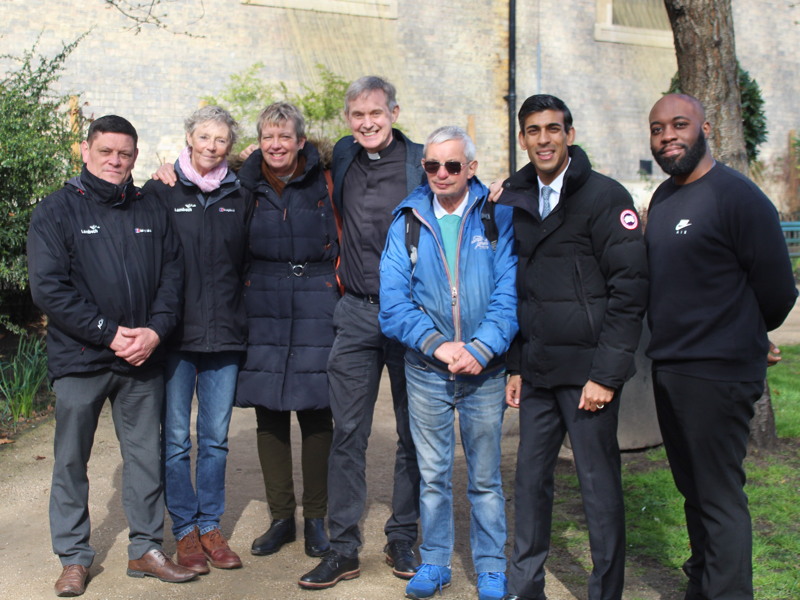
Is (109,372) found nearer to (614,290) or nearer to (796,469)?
(614,290)

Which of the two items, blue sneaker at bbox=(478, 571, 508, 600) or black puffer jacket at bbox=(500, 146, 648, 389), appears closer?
black puffer jacket at bbox=(500, 146, 648, 389)

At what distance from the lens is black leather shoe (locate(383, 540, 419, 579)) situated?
4348mm

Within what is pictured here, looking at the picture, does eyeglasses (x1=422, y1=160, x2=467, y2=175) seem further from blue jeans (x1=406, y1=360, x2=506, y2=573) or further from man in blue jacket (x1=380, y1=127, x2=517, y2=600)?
blue jeans (x1=406, y1=360, x2=506, y2=573)

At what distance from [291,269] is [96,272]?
0.96 m

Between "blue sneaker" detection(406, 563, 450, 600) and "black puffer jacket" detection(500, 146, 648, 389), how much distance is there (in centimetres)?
104

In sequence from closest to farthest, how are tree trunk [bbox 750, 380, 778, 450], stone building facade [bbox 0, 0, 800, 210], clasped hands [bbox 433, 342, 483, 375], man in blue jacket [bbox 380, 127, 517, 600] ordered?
1. clasped hands [bbox 433, 342, 483, 375]
2. man in blue jacket [bbox 380, 127, 517, 600]
3. tree trunk [bbox 750, 380, 778, 450]
4. stone building facade [bbox 0, 0, 800, 210]

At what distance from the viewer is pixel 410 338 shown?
156 inches

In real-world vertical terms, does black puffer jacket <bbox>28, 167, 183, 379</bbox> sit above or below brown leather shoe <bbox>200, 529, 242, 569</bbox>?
above

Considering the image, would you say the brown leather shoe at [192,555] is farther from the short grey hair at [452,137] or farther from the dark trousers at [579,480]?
the short grey hair at [452,137]

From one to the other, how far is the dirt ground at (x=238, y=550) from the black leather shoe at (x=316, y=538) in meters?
0.06

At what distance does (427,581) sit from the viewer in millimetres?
4086

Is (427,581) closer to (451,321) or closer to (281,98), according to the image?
(451,321)

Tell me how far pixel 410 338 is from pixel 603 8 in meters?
17.1

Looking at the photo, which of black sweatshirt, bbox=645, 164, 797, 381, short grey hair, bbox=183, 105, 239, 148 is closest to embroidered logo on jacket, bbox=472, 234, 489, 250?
black sweatshirt, bbox=645, 164, 797, 381
